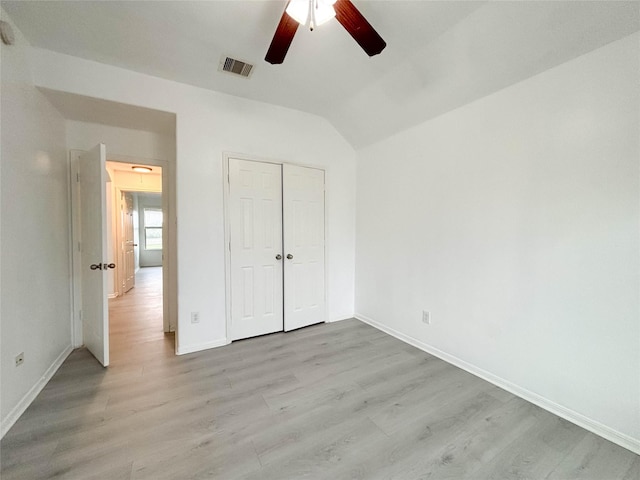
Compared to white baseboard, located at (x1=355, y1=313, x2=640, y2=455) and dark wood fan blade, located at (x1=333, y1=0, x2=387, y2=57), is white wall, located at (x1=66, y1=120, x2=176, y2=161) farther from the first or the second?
white baseboard, located at (x1=355, y1=313, x2=640, y2=455)

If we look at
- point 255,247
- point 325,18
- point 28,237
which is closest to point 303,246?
point 255,247

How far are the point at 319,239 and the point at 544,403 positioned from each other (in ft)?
8.43

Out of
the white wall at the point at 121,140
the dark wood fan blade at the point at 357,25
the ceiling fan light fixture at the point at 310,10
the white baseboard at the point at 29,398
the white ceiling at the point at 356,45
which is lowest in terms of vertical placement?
the white baseboard at the point at 29,398

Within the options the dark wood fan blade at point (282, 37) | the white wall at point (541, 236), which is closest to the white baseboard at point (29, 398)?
the dark wood fan blade at point (282, 37)

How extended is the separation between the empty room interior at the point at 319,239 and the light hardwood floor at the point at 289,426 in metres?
0.02

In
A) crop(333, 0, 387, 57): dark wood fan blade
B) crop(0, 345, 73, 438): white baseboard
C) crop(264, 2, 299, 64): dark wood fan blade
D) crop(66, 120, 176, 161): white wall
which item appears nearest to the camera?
crop(333, 0, 387, 57): dark wood fan blade

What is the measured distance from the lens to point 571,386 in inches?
69.1

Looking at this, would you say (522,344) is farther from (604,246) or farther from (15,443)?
(15,443)

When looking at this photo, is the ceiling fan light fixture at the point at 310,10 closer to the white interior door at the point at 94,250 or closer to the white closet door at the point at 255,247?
the white closet door at the point at 255,247

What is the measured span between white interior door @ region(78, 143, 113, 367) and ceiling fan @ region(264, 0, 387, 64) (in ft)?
6.54

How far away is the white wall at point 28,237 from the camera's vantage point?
5.49 ft

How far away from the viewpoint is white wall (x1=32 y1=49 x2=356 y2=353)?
7.22 feet

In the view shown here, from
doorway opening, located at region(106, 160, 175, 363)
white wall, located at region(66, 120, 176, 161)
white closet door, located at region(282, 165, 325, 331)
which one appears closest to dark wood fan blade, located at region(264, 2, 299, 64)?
white closet door, located at region(282, 165, 325, 331)

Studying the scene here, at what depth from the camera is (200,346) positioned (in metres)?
2.67
